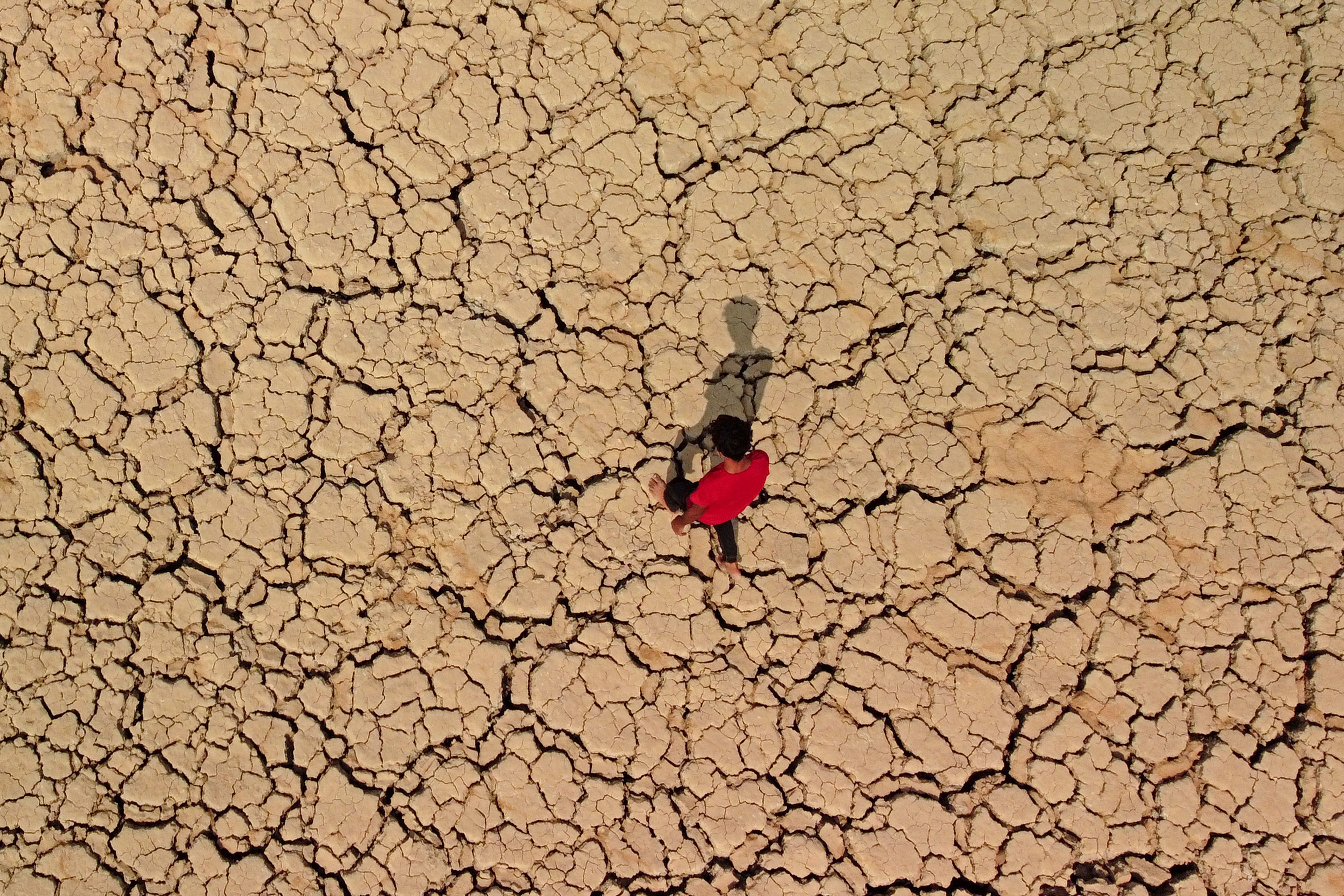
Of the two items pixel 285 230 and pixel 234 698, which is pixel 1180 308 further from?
pixel 234 698

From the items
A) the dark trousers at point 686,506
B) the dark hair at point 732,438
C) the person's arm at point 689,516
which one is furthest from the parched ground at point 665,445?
the dark hair at point 732,438

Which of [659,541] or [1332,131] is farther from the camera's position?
[1332,131]

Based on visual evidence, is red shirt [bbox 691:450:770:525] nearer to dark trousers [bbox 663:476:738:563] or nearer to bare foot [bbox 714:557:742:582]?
dark trousers [bbox 663:476:738:563]

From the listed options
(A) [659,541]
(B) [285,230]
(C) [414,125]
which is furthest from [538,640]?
(C) [414,125]

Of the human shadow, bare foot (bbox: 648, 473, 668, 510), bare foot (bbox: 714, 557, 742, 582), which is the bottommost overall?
bare foot (bbox: 714, 557, 742, 582)

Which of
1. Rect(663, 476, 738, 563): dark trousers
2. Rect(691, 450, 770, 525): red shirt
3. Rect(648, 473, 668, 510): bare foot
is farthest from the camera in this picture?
Rect(648, 473, 668, 510): bare foot

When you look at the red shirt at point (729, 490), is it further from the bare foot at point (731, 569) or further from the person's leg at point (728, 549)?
the bare foot at point (731, 569)

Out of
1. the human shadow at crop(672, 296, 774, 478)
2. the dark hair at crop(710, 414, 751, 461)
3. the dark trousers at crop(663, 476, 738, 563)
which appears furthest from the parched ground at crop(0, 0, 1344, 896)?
the dark hair at crop(710, 414, 751, 461)
